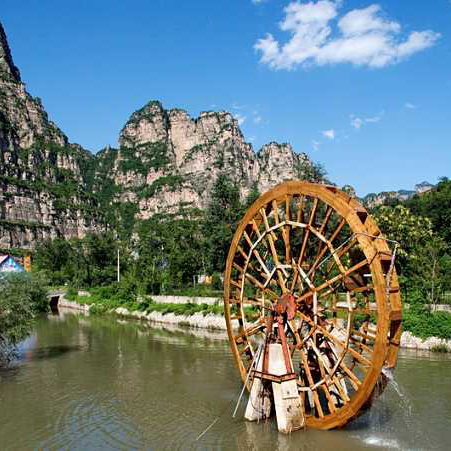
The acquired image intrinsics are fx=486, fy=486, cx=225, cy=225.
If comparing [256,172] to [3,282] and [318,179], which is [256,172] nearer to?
[318,179]

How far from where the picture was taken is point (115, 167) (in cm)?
17138

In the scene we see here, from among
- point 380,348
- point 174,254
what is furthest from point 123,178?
point 380,348

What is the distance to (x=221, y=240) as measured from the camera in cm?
4412

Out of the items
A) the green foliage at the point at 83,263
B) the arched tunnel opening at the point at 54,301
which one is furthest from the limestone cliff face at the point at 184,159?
the arched tunnel opening at the point at 54,301

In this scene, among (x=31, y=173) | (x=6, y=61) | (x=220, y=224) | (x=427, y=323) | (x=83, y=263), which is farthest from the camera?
(x=6, y=61)

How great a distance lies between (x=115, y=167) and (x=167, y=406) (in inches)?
6473

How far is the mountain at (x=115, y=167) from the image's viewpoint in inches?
4385

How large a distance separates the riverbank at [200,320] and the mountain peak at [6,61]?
112 metres

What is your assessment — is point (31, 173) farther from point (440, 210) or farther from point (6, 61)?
point (440, 210)

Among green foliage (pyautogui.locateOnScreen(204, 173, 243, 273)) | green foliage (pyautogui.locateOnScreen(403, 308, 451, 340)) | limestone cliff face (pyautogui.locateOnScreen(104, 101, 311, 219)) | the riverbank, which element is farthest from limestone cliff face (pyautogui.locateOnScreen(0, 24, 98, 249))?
green foliage (pyautogui.locateOnScreen(403, 308, 451, 340))

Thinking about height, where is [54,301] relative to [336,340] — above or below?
above

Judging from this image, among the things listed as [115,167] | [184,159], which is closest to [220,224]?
[184,159]

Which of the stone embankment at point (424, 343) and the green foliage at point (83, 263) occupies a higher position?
the green foliage at point (83, 263)

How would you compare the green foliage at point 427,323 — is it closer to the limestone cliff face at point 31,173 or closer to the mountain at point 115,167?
the limestone cliff face at point 31,173
